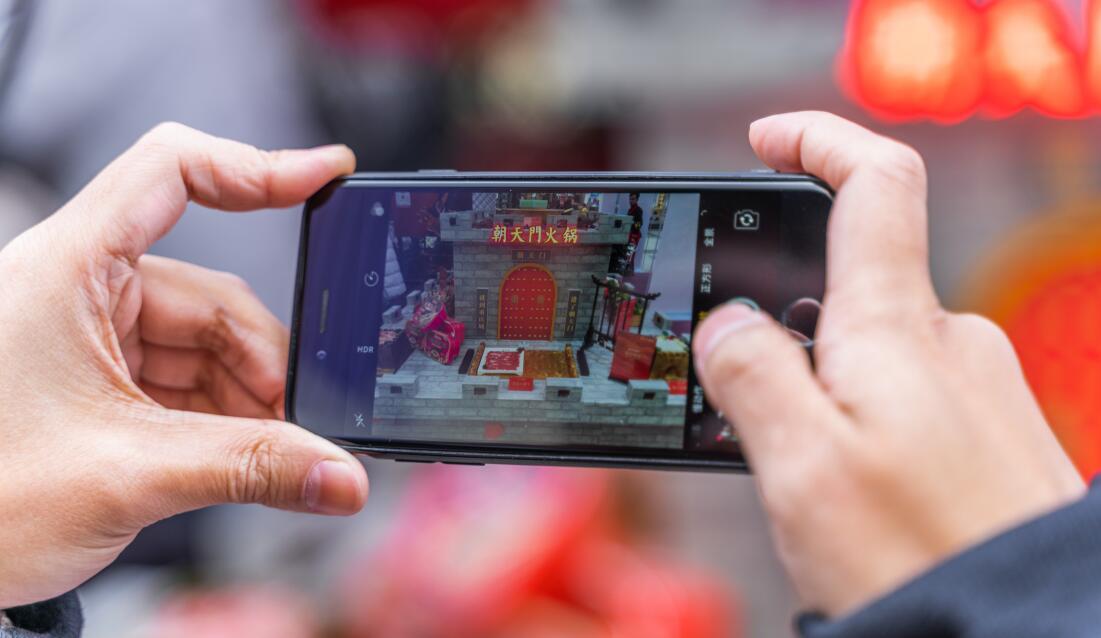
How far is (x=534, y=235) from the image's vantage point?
0.60 metres

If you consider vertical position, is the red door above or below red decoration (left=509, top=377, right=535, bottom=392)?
above

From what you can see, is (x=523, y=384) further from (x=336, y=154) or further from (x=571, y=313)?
(x=336, y=154)

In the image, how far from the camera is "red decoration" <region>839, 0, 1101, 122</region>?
1.55 metres

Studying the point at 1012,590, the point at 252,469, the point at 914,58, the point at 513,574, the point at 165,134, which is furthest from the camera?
the point at 914,58

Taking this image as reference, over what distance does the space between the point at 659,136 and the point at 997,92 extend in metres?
0.73

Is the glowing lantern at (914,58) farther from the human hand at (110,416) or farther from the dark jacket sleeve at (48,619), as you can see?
the dark jacket sleeve at (48,619)

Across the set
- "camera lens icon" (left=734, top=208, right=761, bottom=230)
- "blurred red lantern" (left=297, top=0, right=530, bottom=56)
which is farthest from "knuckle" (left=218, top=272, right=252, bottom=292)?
"blurred red lantern" (left=297, top=0, right=530, bottom=56)

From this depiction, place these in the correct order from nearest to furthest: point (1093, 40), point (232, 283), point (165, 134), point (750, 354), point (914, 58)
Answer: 1. point (750, 354)
2. point (165, 134)
3. point (232, 283)
4. point (1093, 40)
5. point (914, 58)

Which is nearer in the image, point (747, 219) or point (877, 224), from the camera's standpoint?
point (877, 224)

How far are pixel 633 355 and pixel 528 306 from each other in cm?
9

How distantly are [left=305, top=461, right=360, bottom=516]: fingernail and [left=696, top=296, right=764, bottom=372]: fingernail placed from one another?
0.26 meters

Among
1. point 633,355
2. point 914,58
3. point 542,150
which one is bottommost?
point 633,355

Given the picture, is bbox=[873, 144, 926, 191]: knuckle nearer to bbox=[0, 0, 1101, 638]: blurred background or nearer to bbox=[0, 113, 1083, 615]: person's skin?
bbox=[0, 113, 1083, 615]: person's skin

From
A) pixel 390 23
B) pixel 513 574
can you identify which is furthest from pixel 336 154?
pixel 390 23
